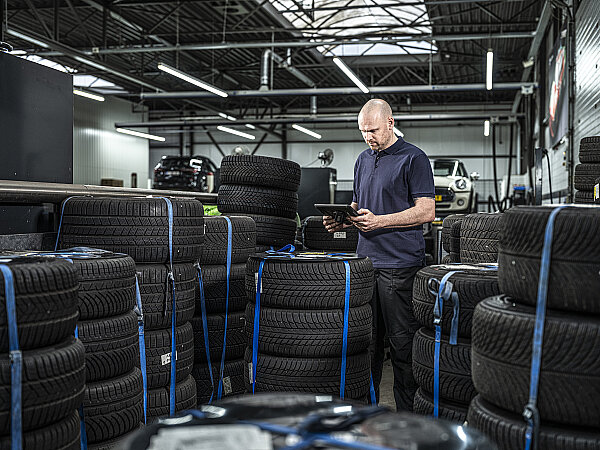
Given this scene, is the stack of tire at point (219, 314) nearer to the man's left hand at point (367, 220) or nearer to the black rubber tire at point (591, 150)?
the man's left hand at point (367, 220)

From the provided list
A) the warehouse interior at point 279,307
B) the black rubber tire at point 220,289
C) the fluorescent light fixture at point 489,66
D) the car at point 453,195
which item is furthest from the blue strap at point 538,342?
the car at point 453,195

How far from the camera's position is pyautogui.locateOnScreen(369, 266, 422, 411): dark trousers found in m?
3.88

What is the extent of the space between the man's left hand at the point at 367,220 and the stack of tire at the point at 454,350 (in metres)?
0.77

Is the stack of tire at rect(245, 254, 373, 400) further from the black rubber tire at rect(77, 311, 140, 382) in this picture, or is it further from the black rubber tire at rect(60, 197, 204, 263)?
the black rubber tire at rect(77, 311, 140, 382)

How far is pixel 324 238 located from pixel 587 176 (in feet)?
8.52

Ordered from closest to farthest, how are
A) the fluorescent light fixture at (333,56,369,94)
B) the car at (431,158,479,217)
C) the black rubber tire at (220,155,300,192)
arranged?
the black rubber tire at (220,155,300,192) < the fluorescent light fixture at (333,56,369,94) < the car at (431,158,479,217)

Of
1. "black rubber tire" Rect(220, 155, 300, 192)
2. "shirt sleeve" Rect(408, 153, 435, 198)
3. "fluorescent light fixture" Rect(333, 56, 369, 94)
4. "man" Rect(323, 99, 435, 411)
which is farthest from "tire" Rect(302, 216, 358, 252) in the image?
"fluorescent light fixture" Rect(333, 56, 369, 94)

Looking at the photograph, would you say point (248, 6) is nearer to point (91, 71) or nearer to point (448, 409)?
point (91, 71)

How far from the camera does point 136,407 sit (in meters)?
3.09

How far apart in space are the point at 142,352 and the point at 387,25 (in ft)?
41.4

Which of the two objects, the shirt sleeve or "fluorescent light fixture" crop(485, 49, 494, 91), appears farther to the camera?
"fluorescent light fixture" crop(485, 49, 494, 91)

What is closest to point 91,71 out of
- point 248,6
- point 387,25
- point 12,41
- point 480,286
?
point 12,41

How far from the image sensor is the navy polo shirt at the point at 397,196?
13.0 ft

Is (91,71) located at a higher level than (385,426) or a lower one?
higher
